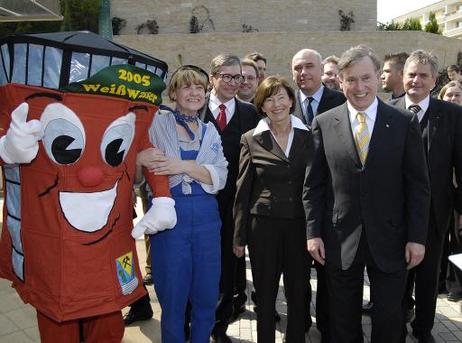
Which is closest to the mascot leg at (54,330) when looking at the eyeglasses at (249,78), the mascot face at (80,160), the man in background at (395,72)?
the mascot face at (80,160)

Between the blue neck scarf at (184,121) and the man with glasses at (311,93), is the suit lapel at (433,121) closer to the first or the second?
the man with glasses at (311,93)

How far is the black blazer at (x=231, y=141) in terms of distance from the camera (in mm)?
3594

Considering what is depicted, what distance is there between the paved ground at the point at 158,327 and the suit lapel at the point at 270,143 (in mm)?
1485

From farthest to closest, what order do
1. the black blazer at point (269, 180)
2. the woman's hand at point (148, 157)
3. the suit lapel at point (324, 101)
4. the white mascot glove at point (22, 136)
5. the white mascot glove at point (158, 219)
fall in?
1. the suit lapel at point (324, 101)
2. the black blazer at point (269, 180)
3. the woman's hand at point (148, 157)
4. the white mascot glove at point (158, 219)
5. the white mascot glove at point (22, 136)

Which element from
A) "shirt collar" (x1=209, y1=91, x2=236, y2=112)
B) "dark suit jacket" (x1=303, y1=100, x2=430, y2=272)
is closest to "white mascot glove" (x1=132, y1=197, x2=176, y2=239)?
"dark suit jacket" (x1=303, y1=100, x2=430, y2=272)

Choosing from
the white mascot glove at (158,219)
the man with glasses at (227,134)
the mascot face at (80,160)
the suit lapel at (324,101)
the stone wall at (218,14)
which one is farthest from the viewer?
the stone wall at (218,14)

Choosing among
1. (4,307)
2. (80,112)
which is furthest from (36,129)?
(4,307)

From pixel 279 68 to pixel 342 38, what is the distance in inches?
134

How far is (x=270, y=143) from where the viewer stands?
A: 3074mm

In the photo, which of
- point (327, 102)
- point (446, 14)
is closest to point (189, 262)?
point (327, 102)

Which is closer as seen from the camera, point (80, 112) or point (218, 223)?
point (80, 112)

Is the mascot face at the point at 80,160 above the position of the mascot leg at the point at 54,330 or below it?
above

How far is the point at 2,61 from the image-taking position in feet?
7.70

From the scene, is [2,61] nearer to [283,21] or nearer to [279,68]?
[279,68]
